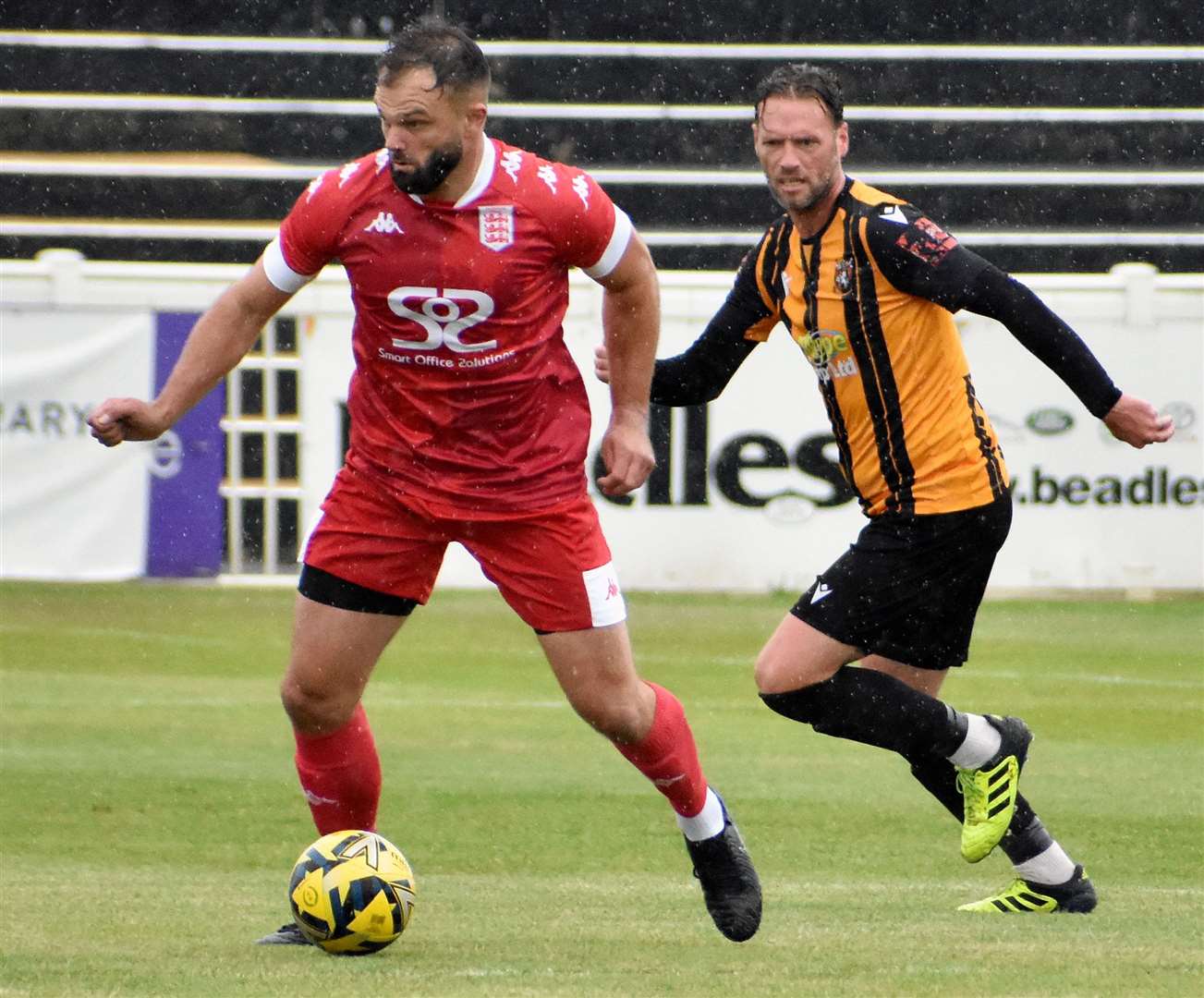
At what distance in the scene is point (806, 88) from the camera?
5852 mm

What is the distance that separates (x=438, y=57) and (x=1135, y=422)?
2.08 metres

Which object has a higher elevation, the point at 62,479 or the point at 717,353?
the point at 717,353

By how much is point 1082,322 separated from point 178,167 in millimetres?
9198

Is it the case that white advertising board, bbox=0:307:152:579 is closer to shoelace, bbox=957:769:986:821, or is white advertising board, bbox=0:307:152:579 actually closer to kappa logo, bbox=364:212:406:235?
shoelace, bbox=957:769:986:821

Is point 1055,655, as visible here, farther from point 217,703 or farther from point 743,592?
point 217,703

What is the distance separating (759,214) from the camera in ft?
66.0

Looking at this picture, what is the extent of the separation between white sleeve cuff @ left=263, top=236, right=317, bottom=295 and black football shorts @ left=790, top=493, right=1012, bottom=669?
1647 millimetres

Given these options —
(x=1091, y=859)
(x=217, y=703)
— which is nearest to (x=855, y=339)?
(x=1091, y=859)

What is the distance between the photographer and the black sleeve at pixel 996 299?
5.73 meters

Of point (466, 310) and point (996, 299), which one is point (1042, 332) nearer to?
point (996, 299)

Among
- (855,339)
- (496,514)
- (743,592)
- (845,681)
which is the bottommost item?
(743,592)

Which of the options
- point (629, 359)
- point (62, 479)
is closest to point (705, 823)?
point (629, 359)

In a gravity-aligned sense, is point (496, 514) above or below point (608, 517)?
above

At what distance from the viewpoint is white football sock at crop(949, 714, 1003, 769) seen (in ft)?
19.6
